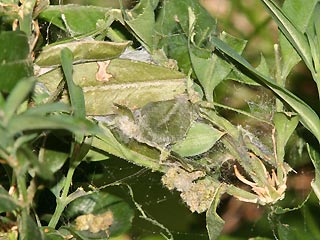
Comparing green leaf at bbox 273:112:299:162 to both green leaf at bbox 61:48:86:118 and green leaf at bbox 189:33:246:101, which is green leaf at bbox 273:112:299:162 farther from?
green leaf at bbox 61:48:86:118

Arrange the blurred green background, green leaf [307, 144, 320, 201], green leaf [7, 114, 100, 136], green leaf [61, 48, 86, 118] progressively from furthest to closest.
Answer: the blurred green background, green leaf [307, 144, 320, 201], green leaf [61, 48, 86, 118], green leaf [7, 114, 100, 136]

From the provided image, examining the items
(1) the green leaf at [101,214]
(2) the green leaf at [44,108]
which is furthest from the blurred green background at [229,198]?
(2) the green leaf at [44,108]

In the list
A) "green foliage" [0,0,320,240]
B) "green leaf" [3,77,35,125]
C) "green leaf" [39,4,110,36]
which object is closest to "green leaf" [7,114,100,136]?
"green leaf" [3,77,35,125]

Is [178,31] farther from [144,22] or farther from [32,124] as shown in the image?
[32,124]

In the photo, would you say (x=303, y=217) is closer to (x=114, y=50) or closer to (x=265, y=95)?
(x=265, y=95)

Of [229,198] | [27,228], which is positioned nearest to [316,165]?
[27,228]

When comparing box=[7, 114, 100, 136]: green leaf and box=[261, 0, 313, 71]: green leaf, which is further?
box=[261, 0, 313, 71]: green leaf
